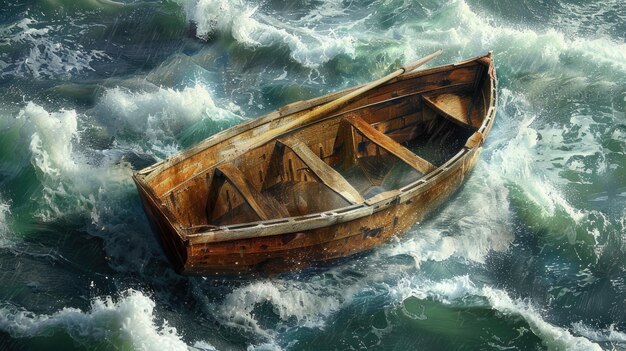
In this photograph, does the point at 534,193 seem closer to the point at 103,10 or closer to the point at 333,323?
the point at 333,323

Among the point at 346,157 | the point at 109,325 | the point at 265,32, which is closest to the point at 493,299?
the point at 346,157

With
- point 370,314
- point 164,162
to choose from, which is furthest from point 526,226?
point 164,162

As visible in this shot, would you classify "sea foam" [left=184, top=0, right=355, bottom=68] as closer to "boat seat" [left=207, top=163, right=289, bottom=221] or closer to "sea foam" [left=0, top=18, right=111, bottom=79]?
"sea foam" [left=0, top=18, right=111, bottom=79]

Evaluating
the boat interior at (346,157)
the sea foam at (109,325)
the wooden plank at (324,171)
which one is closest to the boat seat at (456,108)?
the boat interior at (346,157)

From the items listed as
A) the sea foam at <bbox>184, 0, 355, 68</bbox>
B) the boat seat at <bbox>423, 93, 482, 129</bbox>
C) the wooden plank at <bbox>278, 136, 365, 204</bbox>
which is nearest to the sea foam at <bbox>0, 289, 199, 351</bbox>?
the wooden plank at <bbox>278, 136, 365, 204</bbox>

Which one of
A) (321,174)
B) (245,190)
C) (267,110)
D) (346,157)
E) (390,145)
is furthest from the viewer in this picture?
(267,110)

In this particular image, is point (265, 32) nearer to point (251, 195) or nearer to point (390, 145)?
point (390, 145)

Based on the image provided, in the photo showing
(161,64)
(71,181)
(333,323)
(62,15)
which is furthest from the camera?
(62,15)

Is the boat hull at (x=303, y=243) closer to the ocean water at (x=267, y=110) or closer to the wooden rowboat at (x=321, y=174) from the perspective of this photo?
the wooden rowboat at (x=321, y=174)
